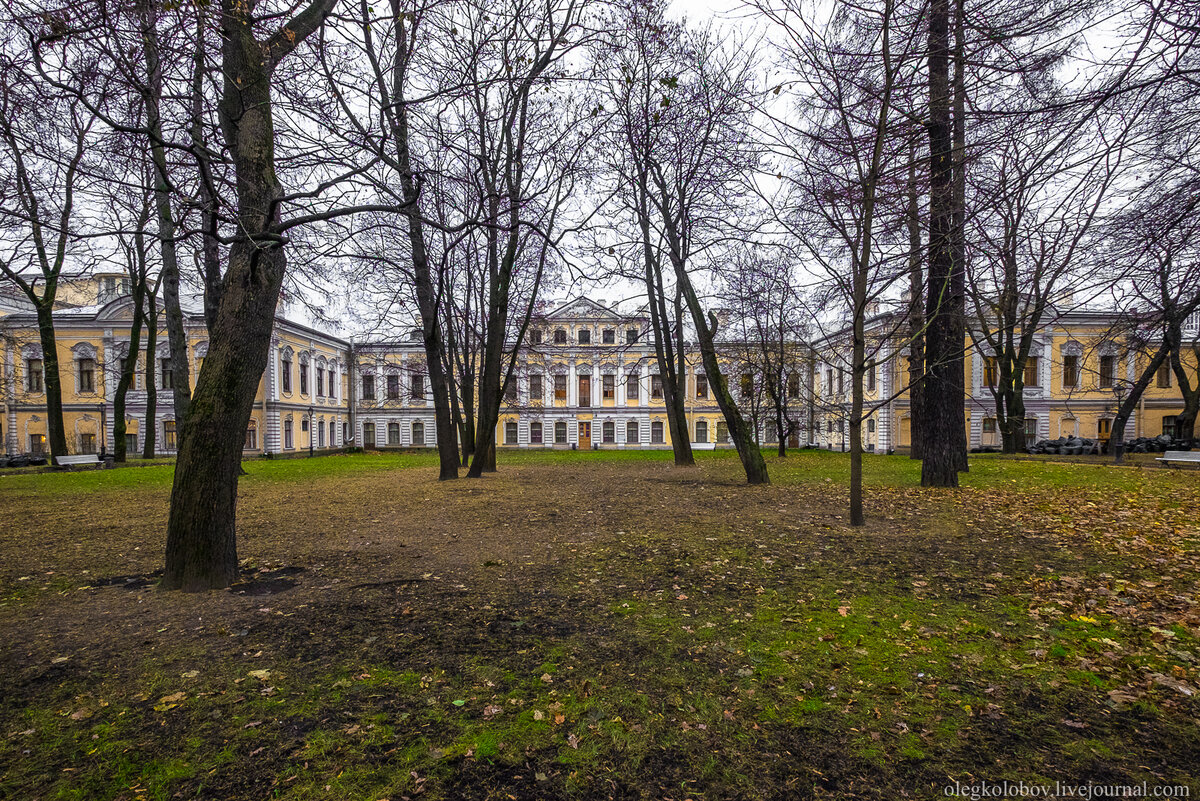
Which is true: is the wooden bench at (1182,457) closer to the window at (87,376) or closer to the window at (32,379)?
the window at (87,376)

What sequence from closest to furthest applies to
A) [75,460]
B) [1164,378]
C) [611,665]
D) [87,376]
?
[611,665] < [75,460] < [1164,378] < [87,376]

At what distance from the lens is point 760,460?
43.4ft

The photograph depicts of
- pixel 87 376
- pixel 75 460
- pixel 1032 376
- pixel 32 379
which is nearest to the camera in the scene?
pixel 75 460

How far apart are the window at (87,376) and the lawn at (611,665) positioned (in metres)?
38.1

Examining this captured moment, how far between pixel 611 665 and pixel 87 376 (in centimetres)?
4563

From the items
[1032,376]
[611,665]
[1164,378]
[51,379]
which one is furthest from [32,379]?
[1164,378]

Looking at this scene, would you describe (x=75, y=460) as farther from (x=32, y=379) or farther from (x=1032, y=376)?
(x=1032, y=376)

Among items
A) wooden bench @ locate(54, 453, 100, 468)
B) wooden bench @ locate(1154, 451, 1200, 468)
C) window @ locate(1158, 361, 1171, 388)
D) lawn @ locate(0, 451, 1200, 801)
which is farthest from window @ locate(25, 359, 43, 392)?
window @ locate(1158, 361, 1171, 388)

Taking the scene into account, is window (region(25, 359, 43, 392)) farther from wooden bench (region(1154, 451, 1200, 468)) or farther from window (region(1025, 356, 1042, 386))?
window (region(1025, 356, 1042, 386))

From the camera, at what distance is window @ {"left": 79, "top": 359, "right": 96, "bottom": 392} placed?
36094 millimetres

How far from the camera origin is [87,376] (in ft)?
119

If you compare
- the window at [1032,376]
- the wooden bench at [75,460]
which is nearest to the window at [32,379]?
the wooden bench at [75,460]

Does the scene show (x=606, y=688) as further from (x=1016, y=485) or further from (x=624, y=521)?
(x=1016, y=485)

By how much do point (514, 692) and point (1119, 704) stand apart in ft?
10.1
